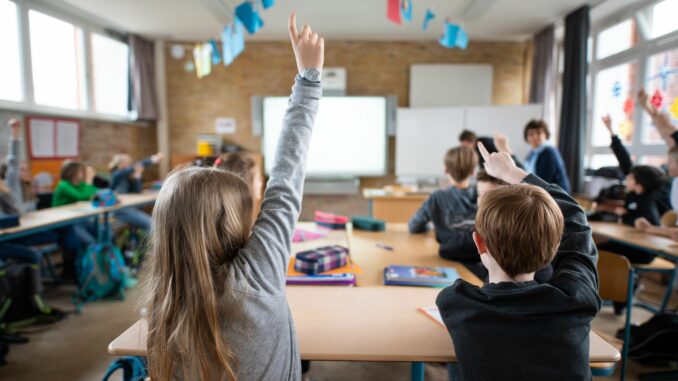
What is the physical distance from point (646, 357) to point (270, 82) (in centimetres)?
529

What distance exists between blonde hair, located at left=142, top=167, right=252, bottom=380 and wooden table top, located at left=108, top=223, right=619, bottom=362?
27 centimetres

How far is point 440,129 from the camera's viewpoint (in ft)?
18.4

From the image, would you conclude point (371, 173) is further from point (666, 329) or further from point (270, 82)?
point (666, 329)

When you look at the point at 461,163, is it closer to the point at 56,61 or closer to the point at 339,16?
the point at 339,16

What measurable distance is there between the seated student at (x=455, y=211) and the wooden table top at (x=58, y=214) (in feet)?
6.34

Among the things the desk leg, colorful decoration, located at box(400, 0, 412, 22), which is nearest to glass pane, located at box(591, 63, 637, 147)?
colorful decoration, located at box(400, 0, 412, 22)

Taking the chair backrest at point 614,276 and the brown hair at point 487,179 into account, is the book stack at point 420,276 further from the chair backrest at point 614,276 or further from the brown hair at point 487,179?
the chair backrest at point 614,276

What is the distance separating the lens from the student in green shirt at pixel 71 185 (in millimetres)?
3666

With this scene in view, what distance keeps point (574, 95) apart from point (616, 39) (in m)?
0.91

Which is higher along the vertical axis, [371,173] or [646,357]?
[371,173]

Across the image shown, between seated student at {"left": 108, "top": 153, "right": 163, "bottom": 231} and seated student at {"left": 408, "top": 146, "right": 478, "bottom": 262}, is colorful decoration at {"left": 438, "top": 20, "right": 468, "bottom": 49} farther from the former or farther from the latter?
seated student at {"left": 108, "top": 153, "right": 163, "bottom": 231}

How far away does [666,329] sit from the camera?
7.61ft

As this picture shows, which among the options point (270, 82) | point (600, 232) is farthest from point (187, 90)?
point (600, 232)

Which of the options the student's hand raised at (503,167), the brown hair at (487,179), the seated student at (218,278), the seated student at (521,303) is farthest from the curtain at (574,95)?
the seated student at (218,278)
